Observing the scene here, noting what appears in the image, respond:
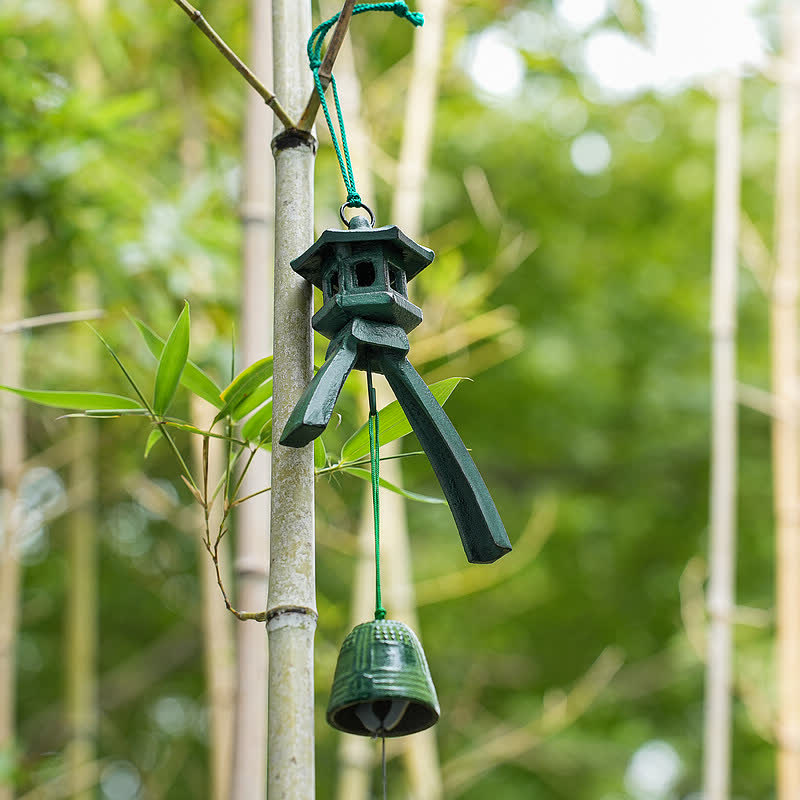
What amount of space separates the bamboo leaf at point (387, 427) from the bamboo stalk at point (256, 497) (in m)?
0.37

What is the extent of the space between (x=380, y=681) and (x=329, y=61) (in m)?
0.47

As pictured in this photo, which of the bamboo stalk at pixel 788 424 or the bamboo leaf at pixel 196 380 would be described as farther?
the bamboo stalk at pixel 788 424

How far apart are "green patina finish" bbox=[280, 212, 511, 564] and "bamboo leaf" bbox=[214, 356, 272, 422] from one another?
3.3 inches

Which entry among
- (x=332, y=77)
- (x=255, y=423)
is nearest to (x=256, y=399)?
(x=255, y=423)

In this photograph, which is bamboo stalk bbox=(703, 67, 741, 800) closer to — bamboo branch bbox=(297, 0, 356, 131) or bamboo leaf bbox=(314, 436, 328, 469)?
bamboo leaf bbox=(314, 436, 328, 469)

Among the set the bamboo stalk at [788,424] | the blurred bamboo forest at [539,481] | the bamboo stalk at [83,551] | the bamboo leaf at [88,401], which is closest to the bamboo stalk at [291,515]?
the bamboo leaf at [88,401]

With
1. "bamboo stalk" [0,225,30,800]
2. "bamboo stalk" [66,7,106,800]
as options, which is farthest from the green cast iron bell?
"bamboo stalk" [66,7,106,800]

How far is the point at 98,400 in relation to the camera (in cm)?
84

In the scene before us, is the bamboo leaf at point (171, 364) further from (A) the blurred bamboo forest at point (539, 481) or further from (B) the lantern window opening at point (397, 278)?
(A) the blurred bamboo forest at point (539, 481)

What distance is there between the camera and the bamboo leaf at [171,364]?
80cm

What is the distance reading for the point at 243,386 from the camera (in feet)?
2.71

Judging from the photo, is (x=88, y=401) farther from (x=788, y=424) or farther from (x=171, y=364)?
(x=788, y=424)

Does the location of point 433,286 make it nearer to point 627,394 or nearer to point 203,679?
point 627,394

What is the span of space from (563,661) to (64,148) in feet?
8.00
